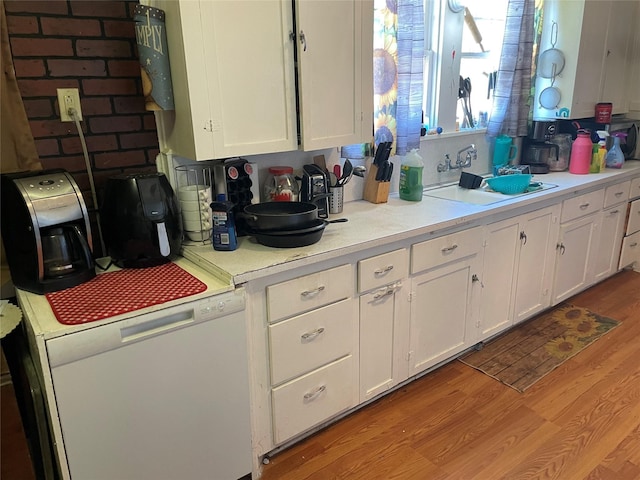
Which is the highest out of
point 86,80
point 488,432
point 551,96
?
point 86,80

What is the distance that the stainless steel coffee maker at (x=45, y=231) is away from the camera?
1518mm

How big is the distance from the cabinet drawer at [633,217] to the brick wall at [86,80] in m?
3.37

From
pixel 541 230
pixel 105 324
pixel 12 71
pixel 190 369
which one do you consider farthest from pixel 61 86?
pixel 541 230

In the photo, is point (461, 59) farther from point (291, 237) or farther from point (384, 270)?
point (291, 237)

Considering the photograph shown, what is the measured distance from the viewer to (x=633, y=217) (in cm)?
364

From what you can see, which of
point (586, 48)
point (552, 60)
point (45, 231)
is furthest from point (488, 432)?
point (586, 48)

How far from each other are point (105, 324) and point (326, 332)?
0.86 metres

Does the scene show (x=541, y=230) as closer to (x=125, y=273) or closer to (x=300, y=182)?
(x=300, y=182)

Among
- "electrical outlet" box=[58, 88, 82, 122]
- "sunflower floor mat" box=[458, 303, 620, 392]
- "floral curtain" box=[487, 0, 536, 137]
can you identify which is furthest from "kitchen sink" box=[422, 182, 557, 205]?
"electrical outlet" box=[58, 88, 82, 122]

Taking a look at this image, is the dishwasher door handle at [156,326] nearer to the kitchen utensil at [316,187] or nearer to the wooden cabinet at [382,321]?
the wooden cabinet at [382,321]

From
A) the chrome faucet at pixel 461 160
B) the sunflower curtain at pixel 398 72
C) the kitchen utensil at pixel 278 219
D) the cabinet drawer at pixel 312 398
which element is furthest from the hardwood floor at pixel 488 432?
the sunflower curtain at pixel 398 72

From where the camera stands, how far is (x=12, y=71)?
165 centimetres

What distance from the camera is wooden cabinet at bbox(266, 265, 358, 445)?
1820 millimetres

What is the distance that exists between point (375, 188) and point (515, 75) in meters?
1.38
